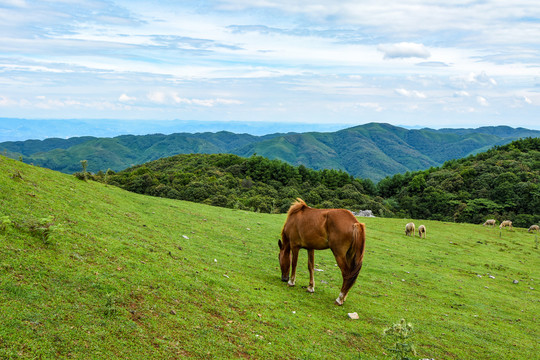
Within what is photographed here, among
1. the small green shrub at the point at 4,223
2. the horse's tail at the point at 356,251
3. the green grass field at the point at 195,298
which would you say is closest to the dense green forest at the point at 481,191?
the green grass field at the point at 195,298

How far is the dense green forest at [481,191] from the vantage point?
5709 centimetres

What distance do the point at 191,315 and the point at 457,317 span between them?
9806 mm

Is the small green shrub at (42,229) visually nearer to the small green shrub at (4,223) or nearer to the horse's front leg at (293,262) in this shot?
the small green shrub at (4,223)

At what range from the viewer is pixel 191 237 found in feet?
49.1

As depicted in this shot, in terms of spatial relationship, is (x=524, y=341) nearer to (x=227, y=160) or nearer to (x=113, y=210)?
(x=113, y=210)

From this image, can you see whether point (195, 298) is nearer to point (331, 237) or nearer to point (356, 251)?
point (331, 237)

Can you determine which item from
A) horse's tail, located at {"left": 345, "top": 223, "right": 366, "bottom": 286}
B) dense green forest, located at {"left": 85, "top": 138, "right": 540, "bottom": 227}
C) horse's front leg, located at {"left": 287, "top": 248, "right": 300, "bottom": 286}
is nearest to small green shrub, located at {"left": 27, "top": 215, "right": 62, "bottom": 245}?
horse's front leg, located at {"left": 287, "top": 248, "right": 300, "bottom": 286}

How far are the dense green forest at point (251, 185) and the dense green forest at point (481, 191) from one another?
837cm

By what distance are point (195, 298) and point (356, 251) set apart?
16.5ft

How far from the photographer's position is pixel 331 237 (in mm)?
9953

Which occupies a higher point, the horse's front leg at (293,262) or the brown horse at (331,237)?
the brown horse at (331,237)

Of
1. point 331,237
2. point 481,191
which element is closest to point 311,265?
point 331,237

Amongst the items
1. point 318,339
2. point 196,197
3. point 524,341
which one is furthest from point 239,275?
point 196,197

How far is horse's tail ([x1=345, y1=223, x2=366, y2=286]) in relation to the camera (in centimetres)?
965
